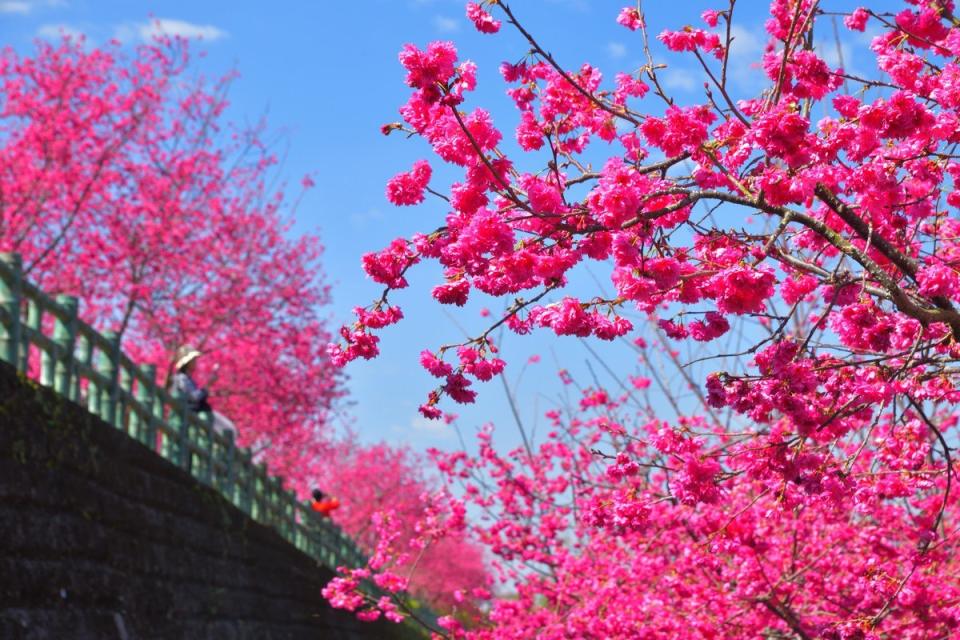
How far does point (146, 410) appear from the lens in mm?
12555

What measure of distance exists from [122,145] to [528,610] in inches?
492

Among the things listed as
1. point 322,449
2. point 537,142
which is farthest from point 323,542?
point 537,142

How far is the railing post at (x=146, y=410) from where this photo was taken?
41.1 feet

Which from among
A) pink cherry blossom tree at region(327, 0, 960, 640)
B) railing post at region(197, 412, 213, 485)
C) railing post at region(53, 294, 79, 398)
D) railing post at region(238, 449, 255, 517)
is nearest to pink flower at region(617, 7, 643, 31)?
pink cherry blossom tree at region(327, 0, 960, 640)

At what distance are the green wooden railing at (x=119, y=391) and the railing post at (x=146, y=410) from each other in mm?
10

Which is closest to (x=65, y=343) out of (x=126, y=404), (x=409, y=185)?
A: (x=126, y=404)

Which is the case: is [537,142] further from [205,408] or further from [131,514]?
[205,408]

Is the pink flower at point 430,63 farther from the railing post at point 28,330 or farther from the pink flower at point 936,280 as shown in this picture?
the railing post at point 28,330

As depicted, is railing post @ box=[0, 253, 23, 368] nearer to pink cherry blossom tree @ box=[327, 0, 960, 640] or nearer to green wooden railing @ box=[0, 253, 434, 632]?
green wooden railing @ box=[0, 253, 434, 632]

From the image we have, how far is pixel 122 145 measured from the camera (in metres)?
22.2

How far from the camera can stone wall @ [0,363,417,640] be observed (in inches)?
333

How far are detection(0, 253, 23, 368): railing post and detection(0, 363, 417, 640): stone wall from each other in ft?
1.61

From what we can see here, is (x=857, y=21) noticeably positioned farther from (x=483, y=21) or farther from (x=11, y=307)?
(x=11, y=307)

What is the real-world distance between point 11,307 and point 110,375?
2.30m
